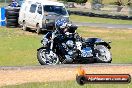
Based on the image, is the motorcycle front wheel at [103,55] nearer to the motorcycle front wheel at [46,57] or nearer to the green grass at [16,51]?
the motorcycle front wheel at [46,57]

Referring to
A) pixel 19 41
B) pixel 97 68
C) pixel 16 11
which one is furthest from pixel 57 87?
pixel 16 11

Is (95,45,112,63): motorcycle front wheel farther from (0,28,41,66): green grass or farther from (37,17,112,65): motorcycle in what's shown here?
(0,28,41,66): green grass

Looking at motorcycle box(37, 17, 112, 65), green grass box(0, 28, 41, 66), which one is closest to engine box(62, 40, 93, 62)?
motorcycle box(37, 17, 112, 65)

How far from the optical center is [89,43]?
1288 centimetres

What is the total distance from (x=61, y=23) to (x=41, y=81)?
158 inches

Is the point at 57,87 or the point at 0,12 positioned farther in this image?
the point at 0,12

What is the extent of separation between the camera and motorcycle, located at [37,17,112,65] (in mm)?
12266

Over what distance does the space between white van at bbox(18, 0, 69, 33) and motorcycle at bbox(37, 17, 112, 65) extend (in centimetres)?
1163

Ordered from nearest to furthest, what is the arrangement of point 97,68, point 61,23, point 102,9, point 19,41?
1. point 97,68
2. point 61,23
3. point 19,41
4. point 102,9

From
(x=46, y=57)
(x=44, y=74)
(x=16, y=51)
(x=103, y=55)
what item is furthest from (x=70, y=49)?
(x=16, y=51)

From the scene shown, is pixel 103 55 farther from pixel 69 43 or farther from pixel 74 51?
pixel 69 43

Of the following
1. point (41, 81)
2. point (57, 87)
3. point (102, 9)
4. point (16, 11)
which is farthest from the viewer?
point (102, 9)

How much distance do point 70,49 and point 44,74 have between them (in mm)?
2817

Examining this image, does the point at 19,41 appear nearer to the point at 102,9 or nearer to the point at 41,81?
the point at 41,81
